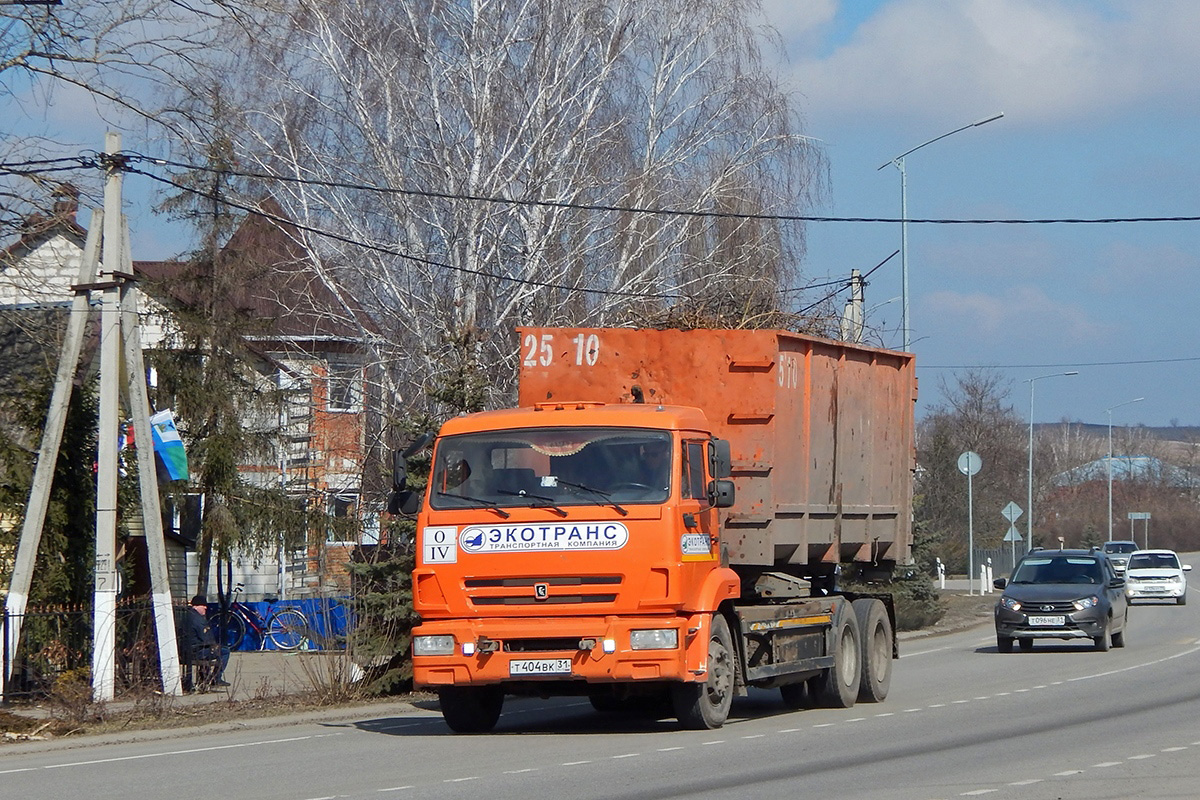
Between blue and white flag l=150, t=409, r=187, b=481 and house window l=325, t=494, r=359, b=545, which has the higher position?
blue and white flag l=150, t=409, r=187, b=481

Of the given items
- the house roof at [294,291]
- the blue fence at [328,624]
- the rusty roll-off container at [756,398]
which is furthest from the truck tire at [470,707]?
the house roof at [294,291]

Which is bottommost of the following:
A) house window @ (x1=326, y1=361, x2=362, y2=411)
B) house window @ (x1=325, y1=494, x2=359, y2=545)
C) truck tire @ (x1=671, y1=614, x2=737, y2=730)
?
truck tire @ (x1=671, y1=614, x2=737, y2=730)

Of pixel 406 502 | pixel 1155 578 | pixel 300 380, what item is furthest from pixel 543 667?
pixel 1155 578

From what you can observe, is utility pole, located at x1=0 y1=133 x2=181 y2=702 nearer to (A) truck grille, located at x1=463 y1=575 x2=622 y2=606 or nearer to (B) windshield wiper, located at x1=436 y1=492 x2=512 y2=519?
(B) windshield wiper, located at x1=436 y1=492 x2=512 y2=519

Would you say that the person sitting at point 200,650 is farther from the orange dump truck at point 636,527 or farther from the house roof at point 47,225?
the orange dump truck at point 636,527

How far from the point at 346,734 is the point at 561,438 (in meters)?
3.58

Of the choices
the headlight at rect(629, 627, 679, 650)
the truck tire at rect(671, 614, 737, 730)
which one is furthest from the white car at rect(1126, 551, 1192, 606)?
the headlight at rect(629, 627, 679, 650)

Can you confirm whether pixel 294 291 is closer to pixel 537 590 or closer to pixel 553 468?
pixel 553 468

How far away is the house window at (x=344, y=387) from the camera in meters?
27.8

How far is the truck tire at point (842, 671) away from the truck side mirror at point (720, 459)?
352 cm

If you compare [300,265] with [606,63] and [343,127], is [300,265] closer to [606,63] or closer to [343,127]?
[343,127]

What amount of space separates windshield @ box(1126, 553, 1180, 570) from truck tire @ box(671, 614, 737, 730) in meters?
34.0

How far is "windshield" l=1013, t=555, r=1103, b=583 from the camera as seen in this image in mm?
26844

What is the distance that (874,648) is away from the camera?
1720cm
